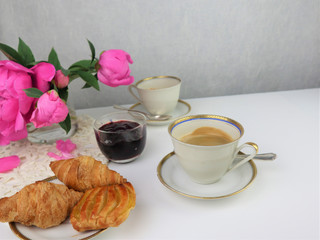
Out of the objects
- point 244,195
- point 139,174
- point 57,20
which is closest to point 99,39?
point 57,20

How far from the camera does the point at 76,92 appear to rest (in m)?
1.12

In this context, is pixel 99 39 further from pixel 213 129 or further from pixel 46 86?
pixel 213 129

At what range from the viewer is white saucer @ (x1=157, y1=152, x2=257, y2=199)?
61 cm

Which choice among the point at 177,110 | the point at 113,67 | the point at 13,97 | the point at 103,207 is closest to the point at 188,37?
the point at 177,110

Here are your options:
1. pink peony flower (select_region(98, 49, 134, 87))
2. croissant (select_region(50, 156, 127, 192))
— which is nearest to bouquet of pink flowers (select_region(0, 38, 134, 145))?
pink peony flower (select_region(98, 49, 134, 87))

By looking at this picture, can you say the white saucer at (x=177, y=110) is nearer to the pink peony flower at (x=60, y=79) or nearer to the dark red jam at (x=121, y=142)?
the dark red jam at (x=121, y=142)

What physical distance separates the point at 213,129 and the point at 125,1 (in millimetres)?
544

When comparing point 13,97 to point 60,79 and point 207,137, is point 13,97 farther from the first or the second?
point 207,137

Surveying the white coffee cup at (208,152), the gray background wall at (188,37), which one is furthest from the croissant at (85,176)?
the gray background wall at (188,37)

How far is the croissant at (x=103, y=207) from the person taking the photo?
515mm

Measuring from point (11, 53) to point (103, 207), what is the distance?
45 cm

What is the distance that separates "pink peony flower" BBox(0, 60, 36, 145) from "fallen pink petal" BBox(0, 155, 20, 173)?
73 mm

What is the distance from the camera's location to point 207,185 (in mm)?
646

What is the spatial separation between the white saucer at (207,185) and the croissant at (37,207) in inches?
7.5
